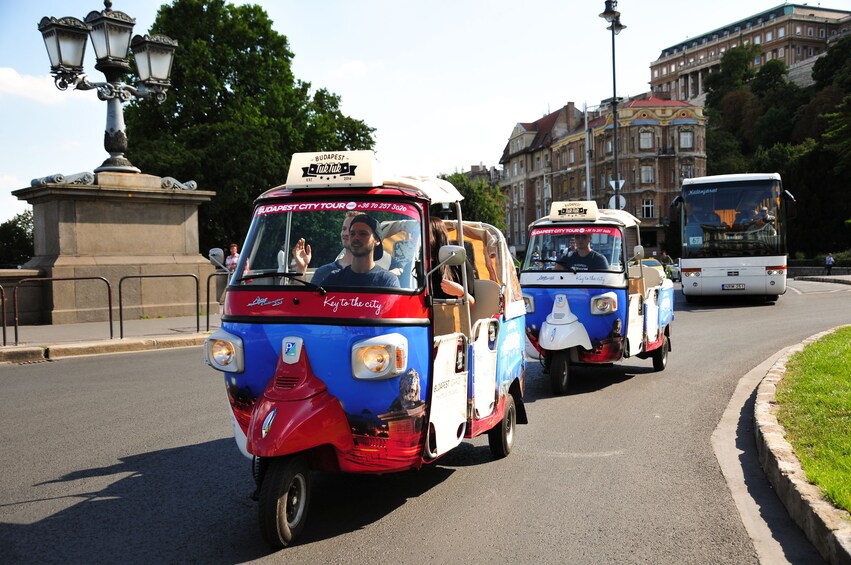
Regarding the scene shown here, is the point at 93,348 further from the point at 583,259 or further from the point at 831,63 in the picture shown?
the point at 831,63

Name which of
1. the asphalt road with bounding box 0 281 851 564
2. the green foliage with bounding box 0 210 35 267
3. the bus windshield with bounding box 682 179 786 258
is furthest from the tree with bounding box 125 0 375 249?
the asphalt road with bounding box 0 281 851 564

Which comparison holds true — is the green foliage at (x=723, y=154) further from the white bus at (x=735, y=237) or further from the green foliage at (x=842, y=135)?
the white bus at (x=735, y=237)

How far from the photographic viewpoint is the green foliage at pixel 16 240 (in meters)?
50.9

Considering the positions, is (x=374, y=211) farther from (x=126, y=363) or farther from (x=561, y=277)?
(x=126, y=363)

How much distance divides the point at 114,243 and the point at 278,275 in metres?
14.1

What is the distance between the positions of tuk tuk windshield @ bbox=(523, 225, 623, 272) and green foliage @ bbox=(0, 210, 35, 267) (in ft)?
149

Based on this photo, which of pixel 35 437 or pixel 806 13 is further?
pixel 806 13

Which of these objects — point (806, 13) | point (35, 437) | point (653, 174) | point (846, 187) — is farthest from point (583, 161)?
point (35, 437)

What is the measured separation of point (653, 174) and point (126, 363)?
287 feet

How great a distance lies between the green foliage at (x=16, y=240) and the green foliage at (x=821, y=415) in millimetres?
47824

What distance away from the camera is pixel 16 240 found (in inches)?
2109

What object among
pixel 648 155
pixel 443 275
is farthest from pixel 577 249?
pixel 648 155

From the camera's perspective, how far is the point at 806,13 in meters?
146

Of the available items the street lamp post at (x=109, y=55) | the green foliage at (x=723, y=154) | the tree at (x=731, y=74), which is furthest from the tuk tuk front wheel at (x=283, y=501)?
the tree at (x=731, y=74)
